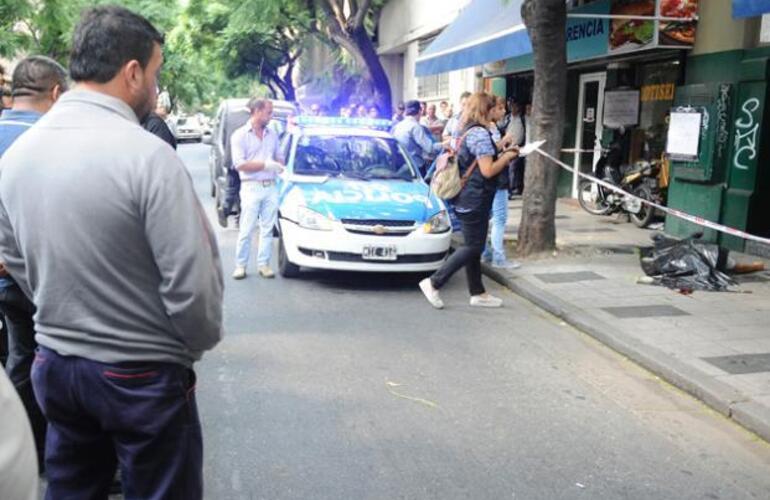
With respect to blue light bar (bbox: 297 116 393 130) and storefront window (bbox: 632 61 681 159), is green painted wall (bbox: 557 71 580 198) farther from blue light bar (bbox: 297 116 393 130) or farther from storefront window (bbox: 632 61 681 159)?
blue light bar (bbox: 297 116 393 130)

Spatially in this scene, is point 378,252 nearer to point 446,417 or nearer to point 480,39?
point 446,417

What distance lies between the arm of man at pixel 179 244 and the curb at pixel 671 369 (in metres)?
3.63

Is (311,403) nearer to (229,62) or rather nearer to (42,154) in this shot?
(42,154)

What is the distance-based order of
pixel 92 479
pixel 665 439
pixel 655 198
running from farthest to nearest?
pixel 655 198 < pixel 665 439 < pixel 92 479

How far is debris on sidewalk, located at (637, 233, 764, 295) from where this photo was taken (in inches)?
296

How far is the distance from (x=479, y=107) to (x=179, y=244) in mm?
5068

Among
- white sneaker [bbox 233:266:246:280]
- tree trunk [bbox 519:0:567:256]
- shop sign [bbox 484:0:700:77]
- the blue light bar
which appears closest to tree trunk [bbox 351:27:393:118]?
shop sign [bbox 484:0:700:77]

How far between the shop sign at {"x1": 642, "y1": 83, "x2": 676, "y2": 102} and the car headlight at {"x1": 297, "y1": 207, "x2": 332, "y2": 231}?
6.75 m

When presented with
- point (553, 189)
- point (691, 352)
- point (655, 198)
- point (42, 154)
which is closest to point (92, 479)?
point (42, 154)

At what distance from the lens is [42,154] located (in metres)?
2.01

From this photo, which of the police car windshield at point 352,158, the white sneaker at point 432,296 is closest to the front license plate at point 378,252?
the white sneaker at point 432,296

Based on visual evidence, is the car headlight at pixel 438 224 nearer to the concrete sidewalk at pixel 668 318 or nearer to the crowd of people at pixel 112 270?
the concrete sidewalk at pixel 668 318

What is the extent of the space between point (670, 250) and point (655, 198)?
3.64m

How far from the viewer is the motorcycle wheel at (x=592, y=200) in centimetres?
1256
